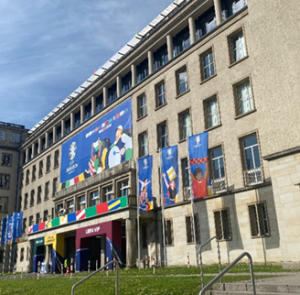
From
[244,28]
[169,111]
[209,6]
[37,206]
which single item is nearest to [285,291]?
[244,28]

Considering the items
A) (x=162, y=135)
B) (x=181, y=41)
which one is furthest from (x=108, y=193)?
(x=181, y=41)

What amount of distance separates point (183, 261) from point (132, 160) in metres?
11.3

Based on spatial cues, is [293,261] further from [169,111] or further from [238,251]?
[169,111]

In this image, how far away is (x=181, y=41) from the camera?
3416 cm

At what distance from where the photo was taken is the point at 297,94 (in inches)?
844

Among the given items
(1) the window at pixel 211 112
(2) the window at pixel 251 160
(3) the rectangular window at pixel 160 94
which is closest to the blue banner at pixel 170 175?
(1) the window at pixel 211 112

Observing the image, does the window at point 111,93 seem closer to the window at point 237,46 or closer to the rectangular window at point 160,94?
the rectangular window at point 160,94

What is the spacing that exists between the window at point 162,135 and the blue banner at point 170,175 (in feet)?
14.7

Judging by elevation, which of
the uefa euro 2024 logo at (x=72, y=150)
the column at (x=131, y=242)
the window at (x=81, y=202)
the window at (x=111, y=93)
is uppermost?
the window at (x=111, y=93)

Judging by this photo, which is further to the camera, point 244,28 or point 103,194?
point 103,194

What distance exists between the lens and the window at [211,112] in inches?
1130

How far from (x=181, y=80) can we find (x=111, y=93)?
12.8 meters

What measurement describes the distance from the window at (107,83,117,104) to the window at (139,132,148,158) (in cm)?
870

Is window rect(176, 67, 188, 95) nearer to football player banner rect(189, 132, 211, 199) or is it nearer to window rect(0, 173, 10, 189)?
football player banner rect(189, 132, 211, 199)
